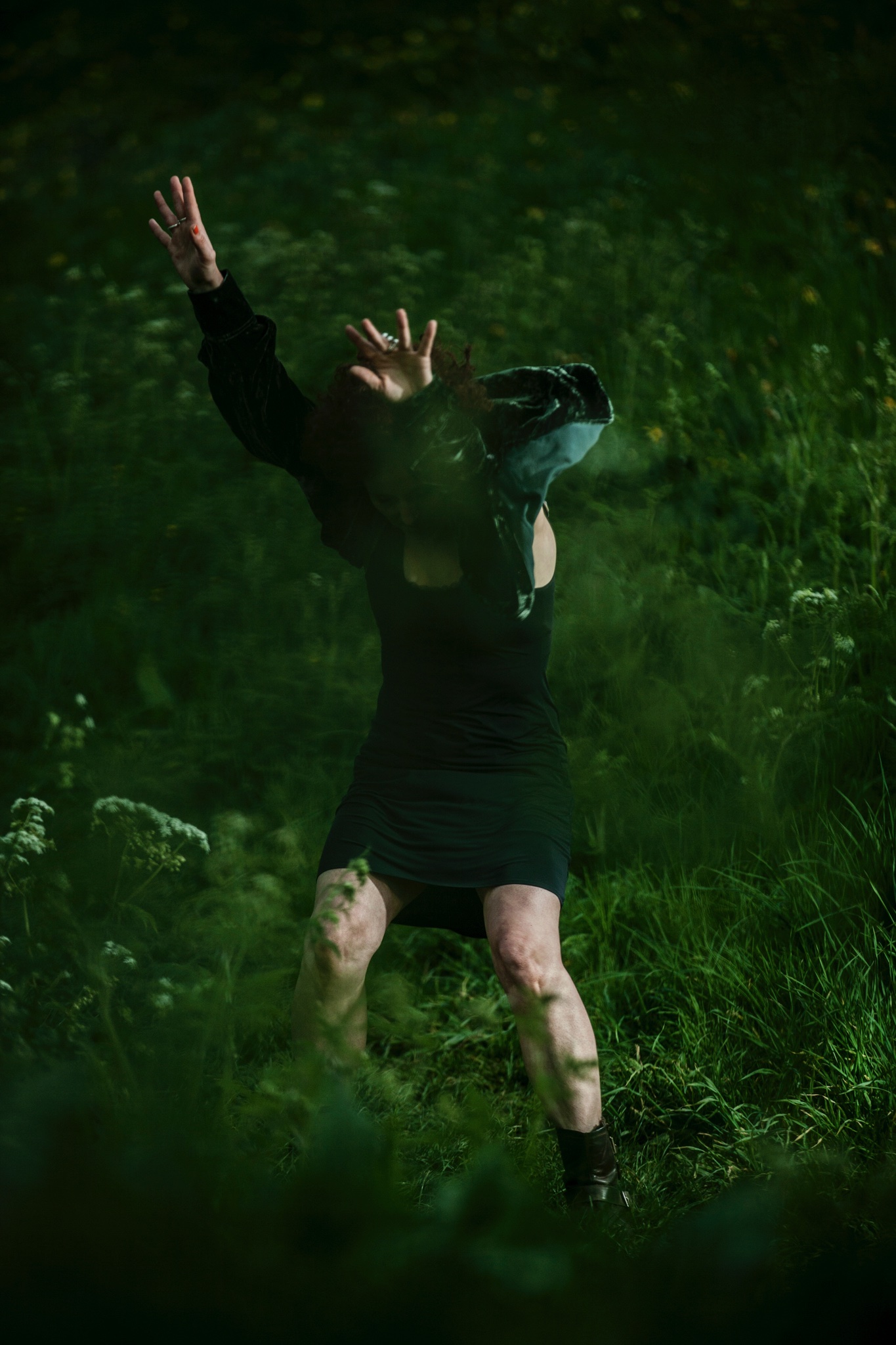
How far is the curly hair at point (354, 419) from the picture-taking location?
2.33m

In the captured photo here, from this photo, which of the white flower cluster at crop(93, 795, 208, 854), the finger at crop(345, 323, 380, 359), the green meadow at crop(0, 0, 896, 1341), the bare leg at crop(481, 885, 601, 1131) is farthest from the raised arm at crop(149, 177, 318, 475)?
the bare leg at crop(481, 885, 601, 1131)

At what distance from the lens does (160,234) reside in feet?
8.00

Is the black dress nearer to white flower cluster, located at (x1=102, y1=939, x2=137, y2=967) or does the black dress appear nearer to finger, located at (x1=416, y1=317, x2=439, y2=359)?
finger, located at (x1=416, y1=317, x2=439, y2=359)

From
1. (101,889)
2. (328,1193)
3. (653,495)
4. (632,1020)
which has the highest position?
(328,1193)

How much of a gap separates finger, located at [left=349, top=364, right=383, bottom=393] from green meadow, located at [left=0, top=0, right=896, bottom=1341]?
1000mm

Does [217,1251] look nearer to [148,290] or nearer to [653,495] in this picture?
[653,495]

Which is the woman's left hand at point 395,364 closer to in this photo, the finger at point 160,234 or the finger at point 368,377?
the finger at point 368,377

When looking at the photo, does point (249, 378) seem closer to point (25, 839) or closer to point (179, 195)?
point (179, 195)

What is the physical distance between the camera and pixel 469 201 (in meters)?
5.79

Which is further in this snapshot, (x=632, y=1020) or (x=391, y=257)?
(x=391, y=257)

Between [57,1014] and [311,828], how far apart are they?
1.12 meters

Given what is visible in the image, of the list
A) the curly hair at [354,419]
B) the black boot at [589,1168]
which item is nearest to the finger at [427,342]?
the curly hair at [354,419]

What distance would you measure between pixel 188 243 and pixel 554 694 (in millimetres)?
1796

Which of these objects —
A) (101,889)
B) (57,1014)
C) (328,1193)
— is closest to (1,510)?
(101,889)
